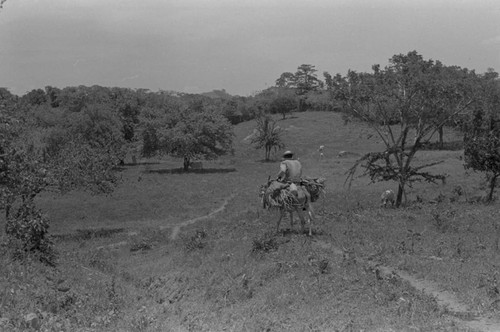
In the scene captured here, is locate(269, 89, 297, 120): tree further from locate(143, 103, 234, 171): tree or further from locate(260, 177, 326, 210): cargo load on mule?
locate(260, 177, 326, 210): cargo load on mule

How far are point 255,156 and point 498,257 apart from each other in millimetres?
70294

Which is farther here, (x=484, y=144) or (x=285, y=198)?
(x=484, y=144)

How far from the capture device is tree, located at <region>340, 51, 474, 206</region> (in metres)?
27.3

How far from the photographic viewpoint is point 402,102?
27.9m

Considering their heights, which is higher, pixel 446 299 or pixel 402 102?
pixel 402 102

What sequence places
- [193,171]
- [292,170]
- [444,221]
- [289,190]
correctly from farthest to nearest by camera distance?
1. [193,171]
2. [444,221]
3. [292,170]
4. [289,190]

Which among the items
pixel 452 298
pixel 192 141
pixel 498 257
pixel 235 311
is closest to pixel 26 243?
pixel 235 311

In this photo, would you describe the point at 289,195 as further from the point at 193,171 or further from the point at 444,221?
the point at 193,171

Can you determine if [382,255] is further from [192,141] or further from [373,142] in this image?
[373,142]

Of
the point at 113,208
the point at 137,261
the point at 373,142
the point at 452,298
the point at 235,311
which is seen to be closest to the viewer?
the point at 452,298

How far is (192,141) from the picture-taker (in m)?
66.2

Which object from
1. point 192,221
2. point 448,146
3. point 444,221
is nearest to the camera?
point 444,221

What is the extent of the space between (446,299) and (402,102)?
1876cm

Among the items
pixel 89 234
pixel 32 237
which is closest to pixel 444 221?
pixel 32 237
